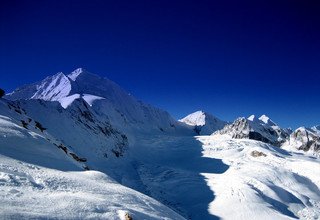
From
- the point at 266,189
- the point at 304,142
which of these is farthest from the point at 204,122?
the point at 266,189

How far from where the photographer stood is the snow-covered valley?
15.9 metres

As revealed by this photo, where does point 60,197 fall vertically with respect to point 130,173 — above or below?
below

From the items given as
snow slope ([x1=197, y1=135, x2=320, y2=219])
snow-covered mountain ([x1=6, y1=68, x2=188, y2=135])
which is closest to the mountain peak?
snow-covered mountain ([x1=6, y1=68, x2=188, y2=135])

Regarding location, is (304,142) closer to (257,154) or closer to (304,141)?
(304,141)

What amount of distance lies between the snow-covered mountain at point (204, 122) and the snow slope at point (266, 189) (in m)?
97.6

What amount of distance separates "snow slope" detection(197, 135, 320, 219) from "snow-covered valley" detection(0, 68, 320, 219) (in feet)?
0.39

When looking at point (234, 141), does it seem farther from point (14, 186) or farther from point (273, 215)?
point (14, 186)

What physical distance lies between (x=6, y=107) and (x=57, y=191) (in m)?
20.3

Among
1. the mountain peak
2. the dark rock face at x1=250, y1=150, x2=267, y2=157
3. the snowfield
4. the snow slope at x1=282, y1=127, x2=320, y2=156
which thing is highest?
the mountain peak

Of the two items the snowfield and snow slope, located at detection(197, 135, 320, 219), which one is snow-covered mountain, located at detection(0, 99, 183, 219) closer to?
the snowfield

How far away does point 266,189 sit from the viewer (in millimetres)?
37594

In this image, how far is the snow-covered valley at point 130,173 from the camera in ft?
52.1

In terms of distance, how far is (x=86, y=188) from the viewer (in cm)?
1861

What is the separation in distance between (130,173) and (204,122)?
122901 millimetres
